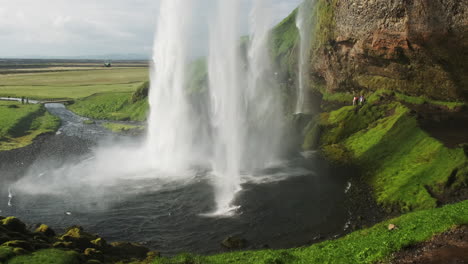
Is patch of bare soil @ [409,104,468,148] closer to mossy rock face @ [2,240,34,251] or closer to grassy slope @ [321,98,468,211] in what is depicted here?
grassy slope @ [321,98,468,211]

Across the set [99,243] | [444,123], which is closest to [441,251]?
[99,243]

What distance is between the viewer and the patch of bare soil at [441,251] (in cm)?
1590

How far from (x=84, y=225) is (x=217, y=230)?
435 inches

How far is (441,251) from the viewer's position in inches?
649

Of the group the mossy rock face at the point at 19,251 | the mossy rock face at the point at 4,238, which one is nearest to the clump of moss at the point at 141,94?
the mossy rock face at the point at 4,238

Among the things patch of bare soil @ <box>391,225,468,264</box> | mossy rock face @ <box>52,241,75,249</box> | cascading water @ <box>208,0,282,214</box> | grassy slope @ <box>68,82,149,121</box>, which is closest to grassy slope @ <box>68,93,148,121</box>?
grassy slope @ <box>68,82,149,121</box>

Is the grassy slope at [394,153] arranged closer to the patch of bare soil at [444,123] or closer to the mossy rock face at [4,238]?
the patch of bare soil at [444,123]

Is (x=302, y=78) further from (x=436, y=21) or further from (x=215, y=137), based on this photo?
(x=436, y=21)

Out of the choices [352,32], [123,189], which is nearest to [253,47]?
[352,32]

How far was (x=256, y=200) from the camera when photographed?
3322 centimetres

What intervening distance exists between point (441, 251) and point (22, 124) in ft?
244

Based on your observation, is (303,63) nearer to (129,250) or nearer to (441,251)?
(129,250)

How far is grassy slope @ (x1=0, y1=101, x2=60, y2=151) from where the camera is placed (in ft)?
199

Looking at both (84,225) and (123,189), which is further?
(123,189)
